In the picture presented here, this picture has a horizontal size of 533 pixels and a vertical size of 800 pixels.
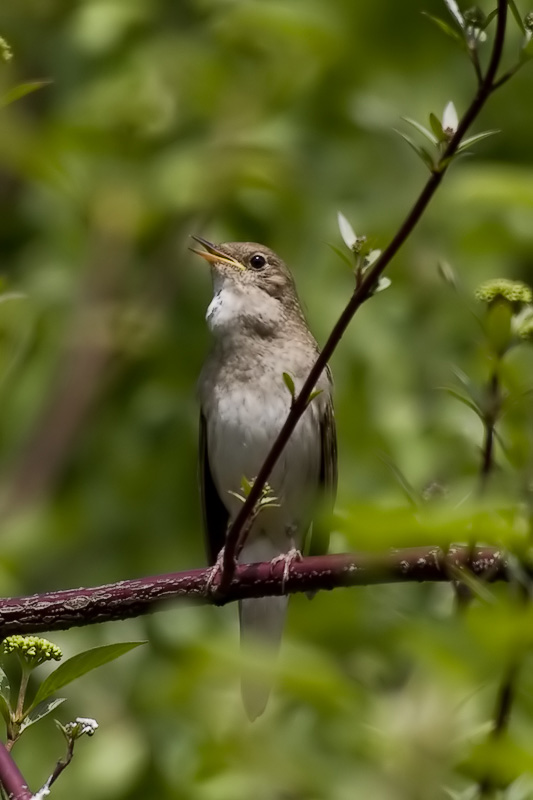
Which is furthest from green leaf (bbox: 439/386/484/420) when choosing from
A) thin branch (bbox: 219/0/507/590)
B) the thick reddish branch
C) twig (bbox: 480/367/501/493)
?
the thick reddish branch

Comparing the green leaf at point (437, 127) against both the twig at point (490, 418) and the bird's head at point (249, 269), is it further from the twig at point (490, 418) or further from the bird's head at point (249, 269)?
the bird's head at point (249, 269)

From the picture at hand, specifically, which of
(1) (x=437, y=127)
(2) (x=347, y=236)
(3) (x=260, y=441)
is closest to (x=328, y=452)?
(3) (x=260, y=441)

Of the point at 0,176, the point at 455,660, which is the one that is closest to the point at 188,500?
the point at 0,176

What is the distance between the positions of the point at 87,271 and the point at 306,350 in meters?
1.69

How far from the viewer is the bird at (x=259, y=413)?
6082 millimetres

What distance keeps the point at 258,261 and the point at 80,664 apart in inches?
162

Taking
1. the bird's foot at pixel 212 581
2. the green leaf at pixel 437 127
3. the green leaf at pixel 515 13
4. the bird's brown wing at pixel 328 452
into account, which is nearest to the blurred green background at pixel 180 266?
the bird's brown wing at pixel 328 452

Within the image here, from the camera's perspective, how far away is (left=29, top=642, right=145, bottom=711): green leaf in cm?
259

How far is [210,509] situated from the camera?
22.0 ft

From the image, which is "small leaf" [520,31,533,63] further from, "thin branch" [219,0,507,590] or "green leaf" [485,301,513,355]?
"green leaf" [485,301,513,355]

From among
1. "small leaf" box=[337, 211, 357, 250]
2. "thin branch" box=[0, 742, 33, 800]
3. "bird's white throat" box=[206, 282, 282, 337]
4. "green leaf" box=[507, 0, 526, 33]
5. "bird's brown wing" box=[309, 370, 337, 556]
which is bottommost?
"bird's brown wing" box=[309, 370, 337, 556]

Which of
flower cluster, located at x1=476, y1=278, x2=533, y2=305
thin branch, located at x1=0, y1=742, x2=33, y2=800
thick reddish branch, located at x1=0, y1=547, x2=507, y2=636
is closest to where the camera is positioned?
thin branch, located at x1=0, y1=742, x2=33, y2=800

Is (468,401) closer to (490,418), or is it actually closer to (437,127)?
(490,418)

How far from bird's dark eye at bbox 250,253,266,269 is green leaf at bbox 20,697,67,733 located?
3930 mm
